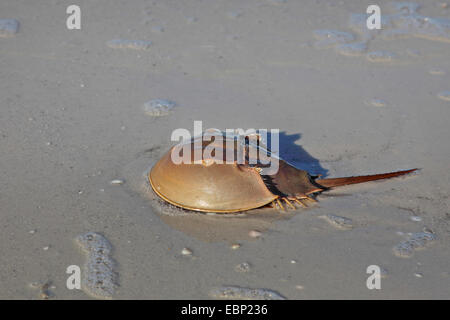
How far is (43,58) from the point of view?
3.97 meters

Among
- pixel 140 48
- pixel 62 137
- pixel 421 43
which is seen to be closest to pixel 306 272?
pixel 62 137

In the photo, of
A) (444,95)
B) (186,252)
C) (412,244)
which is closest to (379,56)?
(444,95)

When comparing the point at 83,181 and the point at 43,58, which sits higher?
the point at 43,58

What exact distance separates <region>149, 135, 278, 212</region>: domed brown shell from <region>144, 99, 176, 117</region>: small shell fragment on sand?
3.37 ft

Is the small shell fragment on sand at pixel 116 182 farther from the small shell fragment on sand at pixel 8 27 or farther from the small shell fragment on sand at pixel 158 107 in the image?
the small shell fragment on sand at pixel 8 27

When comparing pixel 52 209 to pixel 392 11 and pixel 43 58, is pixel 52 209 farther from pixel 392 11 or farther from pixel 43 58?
pixel 392 11

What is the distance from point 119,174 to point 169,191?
1.60 feet

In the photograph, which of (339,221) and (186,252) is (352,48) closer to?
(339,221)

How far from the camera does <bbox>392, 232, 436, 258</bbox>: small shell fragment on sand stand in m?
2.31

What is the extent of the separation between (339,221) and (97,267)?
1.23 meters

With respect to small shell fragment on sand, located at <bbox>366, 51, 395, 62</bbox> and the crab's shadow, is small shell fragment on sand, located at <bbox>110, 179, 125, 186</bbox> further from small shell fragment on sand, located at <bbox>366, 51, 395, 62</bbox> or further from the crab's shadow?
small shell fragment on sand, located at <bbox>366, 51, 395, 62</bbox>

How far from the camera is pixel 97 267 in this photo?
85.1 inches

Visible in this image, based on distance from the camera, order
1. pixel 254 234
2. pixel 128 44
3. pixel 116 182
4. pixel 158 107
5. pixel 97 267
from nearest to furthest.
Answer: pixel 97 267
pixel 254 234
pixel 116 182
pixel 158 107
pixel 128 44

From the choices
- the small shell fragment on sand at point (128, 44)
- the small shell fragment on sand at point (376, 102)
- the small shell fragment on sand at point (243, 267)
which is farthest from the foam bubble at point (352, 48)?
the small shell fragment on sand at point (243, 267)
